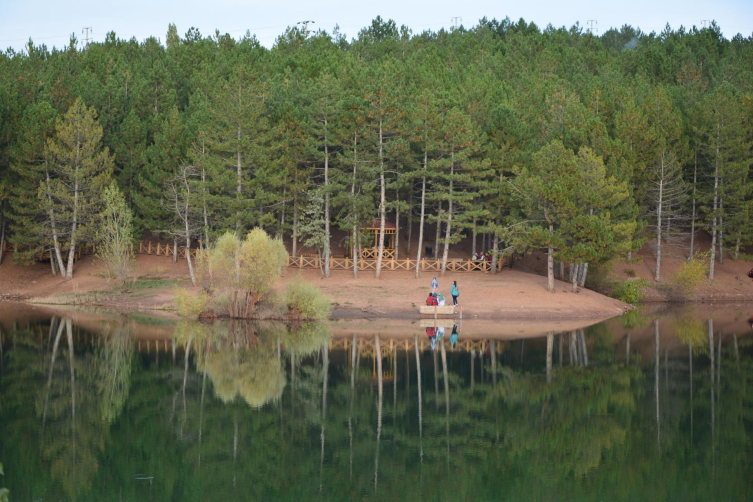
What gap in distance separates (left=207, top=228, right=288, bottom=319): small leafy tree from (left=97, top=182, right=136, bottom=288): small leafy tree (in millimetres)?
9065

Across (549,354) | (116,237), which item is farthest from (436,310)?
(116,237)

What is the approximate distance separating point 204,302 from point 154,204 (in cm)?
1309

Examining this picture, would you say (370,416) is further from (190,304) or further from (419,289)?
(419,289)

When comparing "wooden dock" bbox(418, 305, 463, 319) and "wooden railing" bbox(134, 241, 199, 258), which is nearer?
"wooden dock" bbox(418, 305, 463, 319)

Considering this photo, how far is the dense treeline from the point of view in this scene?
51312 mm

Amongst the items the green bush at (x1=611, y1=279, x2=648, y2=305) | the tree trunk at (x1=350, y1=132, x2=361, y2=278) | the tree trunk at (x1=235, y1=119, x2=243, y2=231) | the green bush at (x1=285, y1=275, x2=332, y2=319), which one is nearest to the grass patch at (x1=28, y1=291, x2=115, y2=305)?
the tree trunk at (x1=235, y1=119, x2=243, y2=231)

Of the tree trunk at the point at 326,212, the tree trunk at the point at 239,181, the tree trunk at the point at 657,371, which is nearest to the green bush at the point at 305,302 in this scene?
the tree trunk at the point at 239,181

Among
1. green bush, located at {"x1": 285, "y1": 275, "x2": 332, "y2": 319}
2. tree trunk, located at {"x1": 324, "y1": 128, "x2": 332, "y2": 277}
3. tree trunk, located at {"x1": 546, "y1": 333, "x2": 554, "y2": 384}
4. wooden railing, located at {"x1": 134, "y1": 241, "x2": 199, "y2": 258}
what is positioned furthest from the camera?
wooden railing, located at {"x1": 134, "y1": 241, "x2": 199, "y2": 258}

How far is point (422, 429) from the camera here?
2305 cm

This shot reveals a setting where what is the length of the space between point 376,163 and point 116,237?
1682cm

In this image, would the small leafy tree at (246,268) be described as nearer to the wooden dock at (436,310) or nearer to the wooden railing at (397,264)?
the wooden dock at (436,310)

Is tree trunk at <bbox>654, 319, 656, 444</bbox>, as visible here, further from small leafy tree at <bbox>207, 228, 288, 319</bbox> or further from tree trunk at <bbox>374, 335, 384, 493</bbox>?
small leafy tree at <bbox>207, 228, 288, 319</bbox>

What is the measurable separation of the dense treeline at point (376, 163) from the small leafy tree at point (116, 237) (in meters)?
1.89

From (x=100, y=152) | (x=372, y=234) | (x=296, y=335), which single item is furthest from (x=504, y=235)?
(x=100, y=152)
